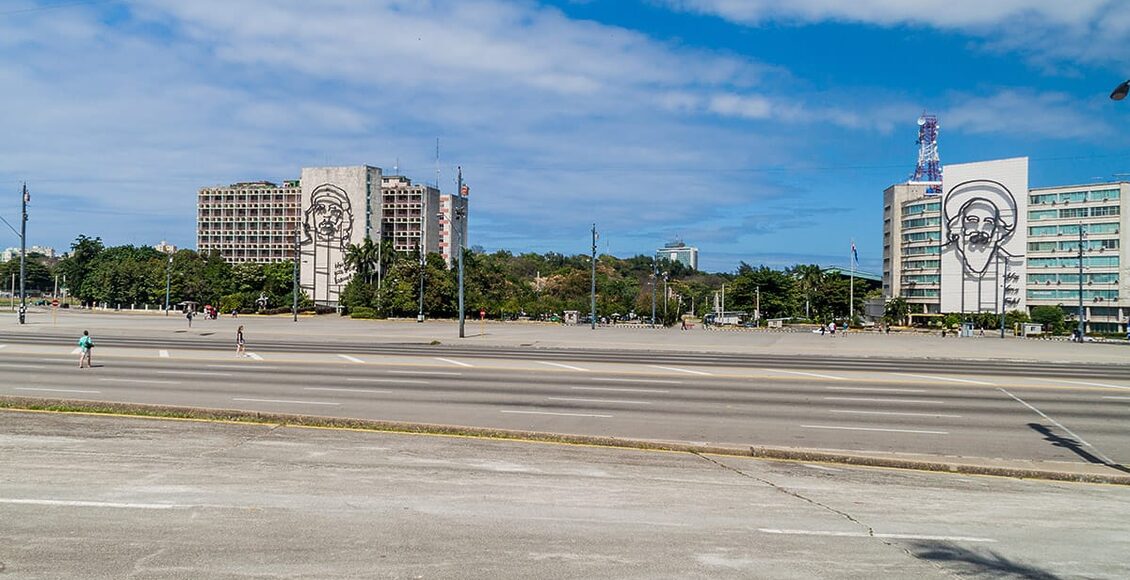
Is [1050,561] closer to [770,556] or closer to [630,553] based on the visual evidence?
[770,556]

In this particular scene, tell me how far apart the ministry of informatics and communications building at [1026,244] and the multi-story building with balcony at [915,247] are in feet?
3.08

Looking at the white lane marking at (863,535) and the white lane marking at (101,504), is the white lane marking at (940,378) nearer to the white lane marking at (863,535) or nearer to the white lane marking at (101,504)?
the white lane marking at (863,535)

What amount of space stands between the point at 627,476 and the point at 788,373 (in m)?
18.1

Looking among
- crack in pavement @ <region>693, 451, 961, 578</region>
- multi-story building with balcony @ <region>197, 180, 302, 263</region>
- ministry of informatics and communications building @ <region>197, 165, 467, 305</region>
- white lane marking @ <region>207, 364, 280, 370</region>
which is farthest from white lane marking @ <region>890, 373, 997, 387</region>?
multi-story building with balcony @ <region>197, 180, 302, 263</region>

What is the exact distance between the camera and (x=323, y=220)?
114 meters

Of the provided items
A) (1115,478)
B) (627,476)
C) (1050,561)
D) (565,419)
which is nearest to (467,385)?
(565,419)

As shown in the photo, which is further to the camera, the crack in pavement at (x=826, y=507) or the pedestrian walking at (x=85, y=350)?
the pedestrian walking at (x=85, y=350)

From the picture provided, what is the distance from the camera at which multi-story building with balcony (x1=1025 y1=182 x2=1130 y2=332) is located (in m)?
101

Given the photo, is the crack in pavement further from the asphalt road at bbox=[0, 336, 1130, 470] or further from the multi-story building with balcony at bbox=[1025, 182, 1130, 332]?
the multi-story building with balcony at bbox=[1025, 182, 1130, 332]

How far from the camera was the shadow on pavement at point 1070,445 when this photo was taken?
13.3 metres

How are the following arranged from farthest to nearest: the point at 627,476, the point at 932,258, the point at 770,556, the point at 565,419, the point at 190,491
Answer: the point at 932,258, the point at 565,419, the point at 627,476, the point at 190,491, the point at 770,556

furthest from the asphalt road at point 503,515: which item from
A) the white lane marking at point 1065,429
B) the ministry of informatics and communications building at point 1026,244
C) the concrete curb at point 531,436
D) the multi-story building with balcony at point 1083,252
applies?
the multi-story building with balcony at point 1083,252

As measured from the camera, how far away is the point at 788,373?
2761 centimetres

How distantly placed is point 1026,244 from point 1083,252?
654cm
